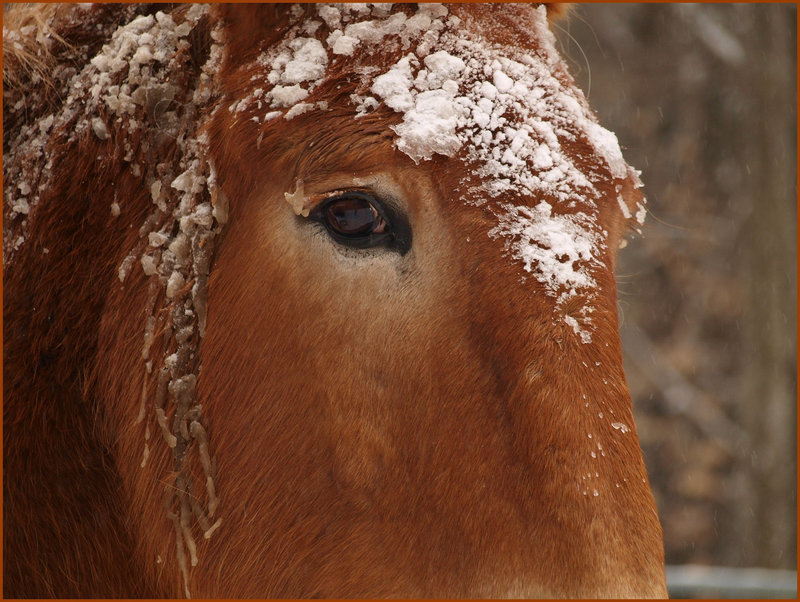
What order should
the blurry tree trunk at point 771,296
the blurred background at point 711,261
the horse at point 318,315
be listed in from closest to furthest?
the horse at point 318,315 → the blurry tree trunk at point 771,296 → the blurred background at point 711,261

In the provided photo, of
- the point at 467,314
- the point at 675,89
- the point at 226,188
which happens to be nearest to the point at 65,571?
the point at 226,188

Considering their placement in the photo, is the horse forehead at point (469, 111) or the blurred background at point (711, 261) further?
the blurred background at point (711, 261)

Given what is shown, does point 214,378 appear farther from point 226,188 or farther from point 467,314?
point 467,314

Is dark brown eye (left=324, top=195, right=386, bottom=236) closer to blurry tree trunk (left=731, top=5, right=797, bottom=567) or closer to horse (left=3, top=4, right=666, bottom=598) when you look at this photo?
horse (left=3, top=4, right=666, bottom=598)

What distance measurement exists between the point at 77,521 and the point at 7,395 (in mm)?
388

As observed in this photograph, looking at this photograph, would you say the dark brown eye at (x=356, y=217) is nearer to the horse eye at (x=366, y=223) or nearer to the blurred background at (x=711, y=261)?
the horse eye at (x=366, y=223)

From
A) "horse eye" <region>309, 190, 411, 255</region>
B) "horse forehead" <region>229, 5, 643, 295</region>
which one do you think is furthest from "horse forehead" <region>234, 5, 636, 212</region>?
"horse eye" <region>309, 190, 411, 255</region>

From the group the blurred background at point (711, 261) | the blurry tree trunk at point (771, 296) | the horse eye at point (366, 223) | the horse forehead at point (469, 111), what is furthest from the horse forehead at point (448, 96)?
the blurry tree trunk at point (771, 296)

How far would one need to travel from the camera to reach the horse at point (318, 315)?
6.04 feet

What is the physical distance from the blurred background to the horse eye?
574 cm

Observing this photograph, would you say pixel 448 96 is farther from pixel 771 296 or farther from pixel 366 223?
pixel 771 296

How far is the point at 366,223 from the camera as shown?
6.36 feet

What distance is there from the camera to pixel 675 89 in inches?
364

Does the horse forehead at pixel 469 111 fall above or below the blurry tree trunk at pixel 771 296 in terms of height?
above
